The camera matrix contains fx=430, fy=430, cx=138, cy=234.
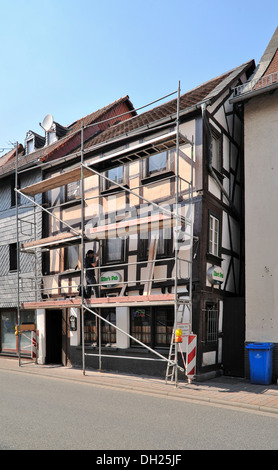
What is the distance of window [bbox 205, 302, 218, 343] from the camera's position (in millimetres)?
11750

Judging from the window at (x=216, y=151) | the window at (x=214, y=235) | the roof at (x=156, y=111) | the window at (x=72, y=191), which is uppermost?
the roof at (x=156, y=111)

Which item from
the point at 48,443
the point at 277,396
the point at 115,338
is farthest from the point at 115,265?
the point at 48,443

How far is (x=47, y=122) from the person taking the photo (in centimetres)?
2014

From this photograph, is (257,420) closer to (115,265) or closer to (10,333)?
(115,265)

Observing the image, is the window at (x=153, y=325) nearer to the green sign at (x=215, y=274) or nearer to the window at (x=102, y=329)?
the window at (x=102, y=329)

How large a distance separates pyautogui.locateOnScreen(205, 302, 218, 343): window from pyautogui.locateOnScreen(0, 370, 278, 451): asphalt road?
3.07 m

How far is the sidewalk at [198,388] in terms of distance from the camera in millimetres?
8580

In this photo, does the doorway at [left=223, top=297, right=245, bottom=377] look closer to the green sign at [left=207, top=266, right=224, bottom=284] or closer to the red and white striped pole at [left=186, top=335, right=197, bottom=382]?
the green sign at [left=207, top=266, right=224, bottom=284]

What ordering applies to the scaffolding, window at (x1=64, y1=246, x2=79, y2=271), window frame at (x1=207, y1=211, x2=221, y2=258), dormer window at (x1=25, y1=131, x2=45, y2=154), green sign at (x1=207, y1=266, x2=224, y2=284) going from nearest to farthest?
1. the scaffolding
2. green sign at (x1=207, y1=266, x2=224, y2=284)
3. window frame at (x1=207, y1=211, x2=221, y2=258)
4. window at (x1=64, y1=246, x2=79, y2=271)
5. dormer window at (x1=25, y1=131, x2=45, y2=154)

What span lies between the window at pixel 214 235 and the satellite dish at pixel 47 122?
35.3ft

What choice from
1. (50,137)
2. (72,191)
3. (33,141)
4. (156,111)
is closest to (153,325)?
(72,191)

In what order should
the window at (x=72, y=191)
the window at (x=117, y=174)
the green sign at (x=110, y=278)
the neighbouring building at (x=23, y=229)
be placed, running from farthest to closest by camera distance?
the neighbouring building at (x=23, y=229)
the window at (x=72, y=191)
the window at (x=117, y=174)
the green sign at (x=110, y=278)

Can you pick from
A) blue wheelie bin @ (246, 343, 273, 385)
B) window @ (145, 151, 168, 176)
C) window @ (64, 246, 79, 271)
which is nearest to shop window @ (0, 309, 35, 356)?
window @ (64, 246, 79, 271)

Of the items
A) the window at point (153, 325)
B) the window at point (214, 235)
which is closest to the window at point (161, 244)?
the window at point (214, 235)
